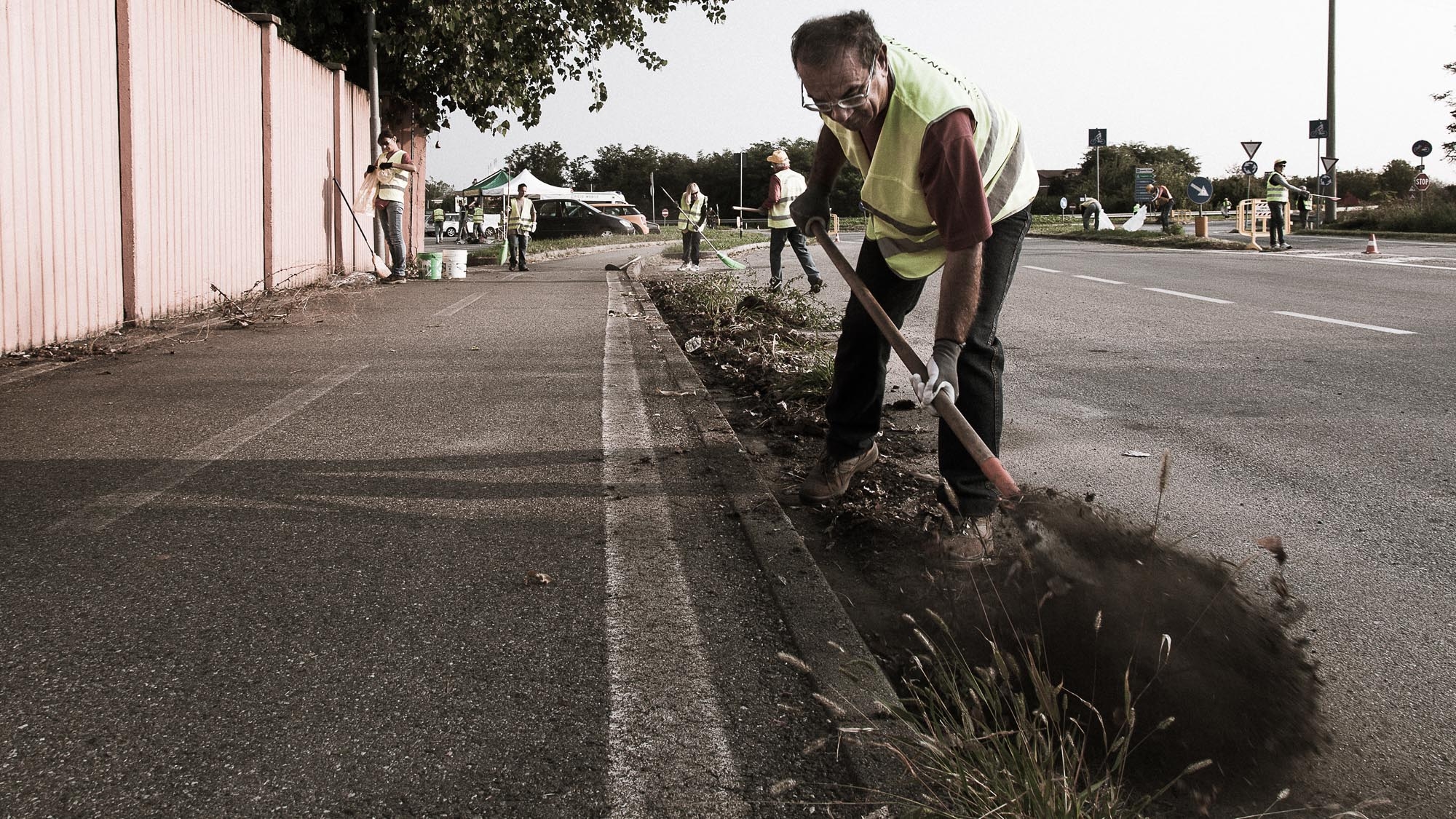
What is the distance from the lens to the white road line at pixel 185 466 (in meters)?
3.89

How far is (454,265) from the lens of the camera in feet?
55.3

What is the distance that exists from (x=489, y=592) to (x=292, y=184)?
11660 millimetres

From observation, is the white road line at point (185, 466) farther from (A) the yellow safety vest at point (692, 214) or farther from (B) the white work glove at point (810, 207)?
(A) the yellow safety vest at point (692, 214)

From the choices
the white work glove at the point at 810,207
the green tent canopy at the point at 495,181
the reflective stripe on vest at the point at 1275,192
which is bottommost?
the white work glove at the point at 810,207

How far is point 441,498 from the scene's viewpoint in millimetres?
4230

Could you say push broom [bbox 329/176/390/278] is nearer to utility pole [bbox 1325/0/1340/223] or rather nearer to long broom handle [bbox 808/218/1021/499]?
long broom handle [bbox 808/218/1021/499]

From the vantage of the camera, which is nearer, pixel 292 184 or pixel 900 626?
pixel 900 626

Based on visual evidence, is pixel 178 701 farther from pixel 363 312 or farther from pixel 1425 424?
pixel 363 312

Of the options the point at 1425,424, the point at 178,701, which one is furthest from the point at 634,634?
the point at 1425,424

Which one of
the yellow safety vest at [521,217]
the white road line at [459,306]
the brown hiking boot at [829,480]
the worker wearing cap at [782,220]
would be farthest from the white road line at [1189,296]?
the yellow safety vest at [521,217]

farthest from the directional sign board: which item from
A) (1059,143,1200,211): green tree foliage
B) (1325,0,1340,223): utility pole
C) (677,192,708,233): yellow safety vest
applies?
(1059,143,1200,211): green tree foliage

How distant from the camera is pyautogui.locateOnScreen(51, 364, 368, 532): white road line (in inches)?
153

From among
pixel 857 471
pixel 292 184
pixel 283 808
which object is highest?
pixel 292 184

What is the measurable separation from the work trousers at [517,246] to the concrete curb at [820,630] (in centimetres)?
1558
